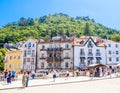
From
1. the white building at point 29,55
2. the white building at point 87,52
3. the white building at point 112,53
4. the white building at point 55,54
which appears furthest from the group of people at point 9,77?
the white building at point 112,53

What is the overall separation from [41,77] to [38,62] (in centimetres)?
3190

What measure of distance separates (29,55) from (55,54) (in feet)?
28.6

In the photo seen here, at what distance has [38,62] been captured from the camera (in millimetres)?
66625

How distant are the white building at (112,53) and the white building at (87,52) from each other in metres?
1.91

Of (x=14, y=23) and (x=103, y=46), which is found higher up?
(x=14, y=23)

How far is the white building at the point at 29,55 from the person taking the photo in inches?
2644

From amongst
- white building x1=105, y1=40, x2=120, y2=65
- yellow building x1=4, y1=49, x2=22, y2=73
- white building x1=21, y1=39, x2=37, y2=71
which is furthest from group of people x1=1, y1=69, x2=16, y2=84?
white building x1=105, y1=40, x2=120, y2=65

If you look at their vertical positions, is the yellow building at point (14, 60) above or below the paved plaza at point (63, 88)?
above

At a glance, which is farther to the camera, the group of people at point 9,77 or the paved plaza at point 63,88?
the group of people at point 9,77

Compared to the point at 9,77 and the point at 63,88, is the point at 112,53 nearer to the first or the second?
the point at 9,77

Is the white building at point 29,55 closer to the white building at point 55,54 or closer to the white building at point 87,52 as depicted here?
the white building at point 55,54

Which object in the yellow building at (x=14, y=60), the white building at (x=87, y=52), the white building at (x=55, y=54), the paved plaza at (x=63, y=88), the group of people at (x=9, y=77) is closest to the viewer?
the paved plaza at (x=63, y=88)

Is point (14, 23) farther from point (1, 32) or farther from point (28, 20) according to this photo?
point (1, 32)

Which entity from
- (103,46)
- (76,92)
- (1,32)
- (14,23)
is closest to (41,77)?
(76,92)
